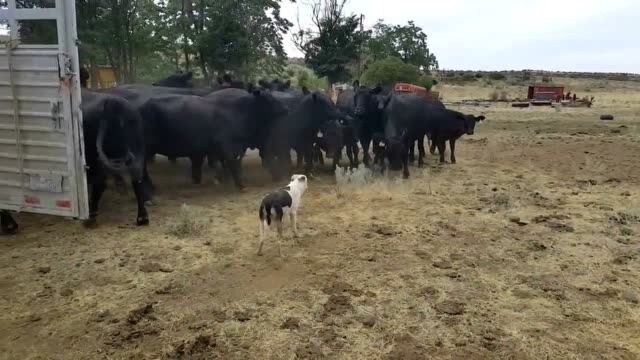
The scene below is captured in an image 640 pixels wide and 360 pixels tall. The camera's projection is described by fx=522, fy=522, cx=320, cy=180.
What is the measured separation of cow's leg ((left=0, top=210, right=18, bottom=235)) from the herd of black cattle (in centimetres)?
1

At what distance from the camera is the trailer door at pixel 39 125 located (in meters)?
5.63

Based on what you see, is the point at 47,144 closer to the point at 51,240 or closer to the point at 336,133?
the point at 51,240

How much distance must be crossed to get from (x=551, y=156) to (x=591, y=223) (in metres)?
6.10

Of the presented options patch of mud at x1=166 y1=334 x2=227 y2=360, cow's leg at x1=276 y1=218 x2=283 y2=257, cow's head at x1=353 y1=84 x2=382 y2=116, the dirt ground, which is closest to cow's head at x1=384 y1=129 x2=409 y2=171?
cow's head at x1=353 y1=84 x2=382 y2=116

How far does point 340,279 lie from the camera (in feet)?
16.8

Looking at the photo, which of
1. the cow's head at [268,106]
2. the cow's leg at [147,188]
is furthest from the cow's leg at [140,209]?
the cow's head at [268,106]

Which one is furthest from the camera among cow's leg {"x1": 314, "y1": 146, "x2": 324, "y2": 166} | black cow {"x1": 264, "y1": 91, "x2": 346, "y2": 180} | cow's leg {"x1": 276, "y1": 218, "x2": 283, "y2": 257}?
cow's leg {"x1": 314, "y1": 146, "x2": 324, "y2": 166}

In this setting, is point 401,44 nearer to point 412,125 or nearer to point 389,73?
point 389,73

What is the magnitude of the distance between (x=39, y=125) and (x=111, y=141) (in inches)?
39.9

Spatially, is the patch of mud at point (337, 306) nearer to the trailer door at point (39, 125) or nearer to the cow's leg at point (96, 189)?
the trailer door at point (39, 125)

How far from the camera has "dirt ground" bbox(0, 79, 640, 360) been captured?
394 cm

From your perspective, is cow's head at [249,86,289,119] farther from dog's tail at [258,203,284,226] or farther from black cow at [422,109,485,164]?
dog's tail at [258,203,284,226]

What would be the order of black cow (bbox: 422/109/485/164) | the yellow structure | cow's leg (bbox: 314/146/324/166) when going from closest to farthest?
cow's leg (bbox: 314/146/324/166), black cow (bbox: 422/109/485/164), the yellow structure

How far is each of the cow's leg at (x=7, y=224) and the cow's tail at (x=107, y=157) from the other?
128 centimetres
